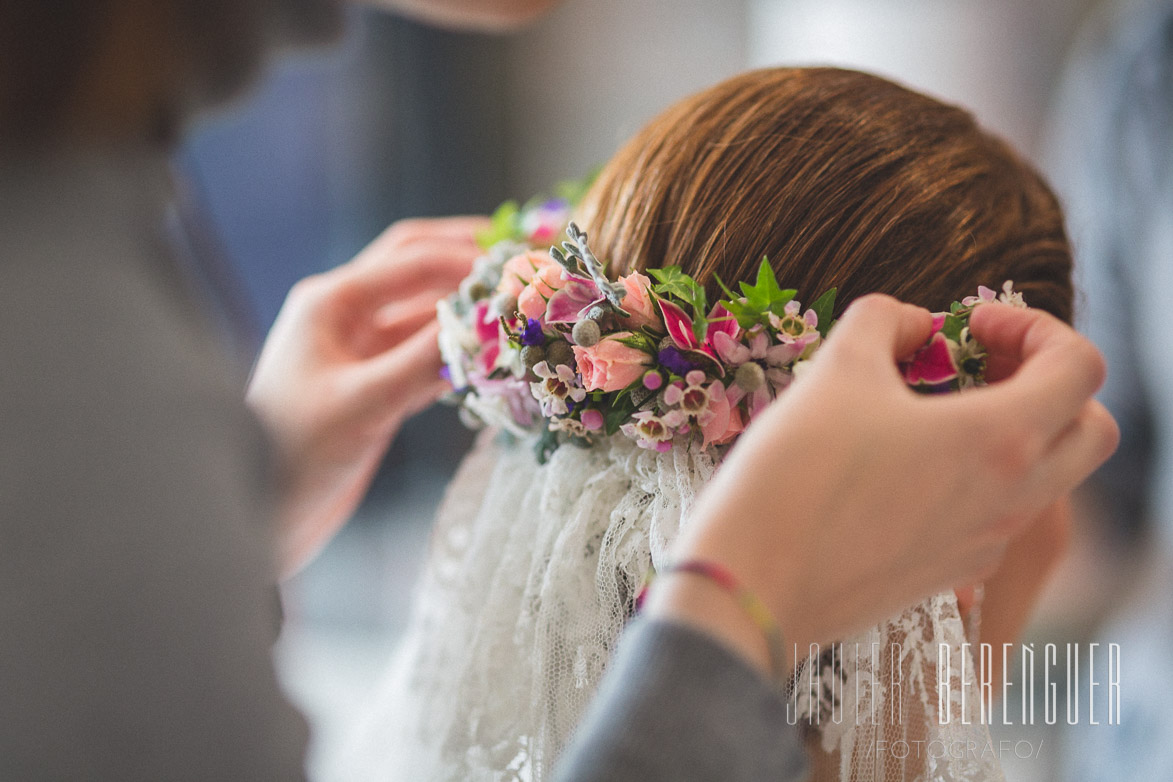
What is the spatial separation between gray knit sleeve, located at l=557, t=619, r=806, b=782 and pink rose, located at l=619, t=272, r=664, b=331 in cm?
30

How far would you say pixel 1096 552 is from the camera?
2260 mm

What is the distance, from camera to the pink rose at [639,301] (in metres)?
0.69

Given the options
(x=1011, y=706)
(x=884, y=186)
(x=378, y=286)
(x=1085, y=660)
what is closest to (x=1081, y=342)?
(x=884, y=186)

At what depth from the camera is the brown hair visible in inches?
28.4

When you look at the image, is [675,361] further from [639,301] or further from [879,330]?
[879,330]

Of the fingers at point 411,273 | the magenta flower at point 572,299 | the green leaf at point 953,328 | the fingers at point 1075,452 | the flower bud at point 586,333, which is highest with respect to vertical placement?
the magenta flower at point 572,299

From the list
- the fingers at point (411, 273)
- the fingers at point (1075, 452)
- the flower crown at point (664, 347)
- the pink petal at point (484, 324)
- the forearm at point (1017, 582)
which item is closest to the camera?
the fingers at point (1075, 452)

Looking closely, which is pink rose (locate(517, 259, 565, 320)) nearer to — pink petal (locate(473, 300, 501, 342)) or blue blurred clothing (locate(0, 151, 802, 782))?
pink petal (locate(473, 300, 501, 342))

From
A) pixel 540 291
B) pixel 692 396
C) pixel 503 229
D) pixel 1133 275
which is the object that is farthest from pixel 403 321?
pixel 1133 275

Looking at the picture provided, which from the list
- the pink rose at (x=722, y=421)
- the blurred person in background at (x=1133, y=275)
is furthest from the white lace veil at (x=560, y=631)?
the blurred person in background at (x=1133, y=275)

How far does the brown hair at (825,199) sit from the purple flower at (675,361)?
80 millimetres

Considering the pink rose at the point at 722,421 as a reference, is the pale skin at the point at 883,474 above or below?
above

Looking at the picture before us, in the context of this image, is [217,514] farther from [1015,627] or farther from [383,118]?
[383,118]

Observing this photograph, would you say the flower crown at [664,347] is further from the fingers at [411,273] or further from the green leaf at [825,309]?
the fingers at [411,273]
